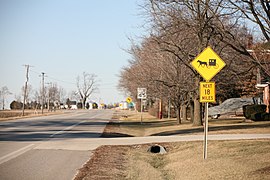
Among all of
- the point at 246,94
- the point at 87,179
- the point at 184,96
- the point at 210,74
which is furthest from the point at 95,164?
the point at 246,94

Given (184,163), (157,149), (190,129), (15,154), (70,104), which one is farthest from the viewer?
(70,104)

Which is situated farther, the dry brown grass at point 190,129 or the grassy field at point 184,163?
the dry brown grass at point 190,129

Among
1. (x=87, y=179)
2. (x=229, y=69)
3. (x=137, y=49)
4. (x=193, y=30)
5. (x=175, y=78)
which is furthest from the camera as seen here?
(x=137, y=49)

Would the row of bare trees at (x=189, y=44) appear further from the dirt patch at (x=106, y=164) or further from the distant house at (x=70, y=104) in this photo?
the distant house at (x=70, y=104)

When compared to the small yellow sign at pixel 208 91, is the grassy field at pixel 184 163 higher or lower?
lower

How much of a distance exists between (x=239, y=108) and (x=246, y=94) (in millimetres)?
6226

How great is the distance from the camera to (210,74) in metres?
12.1

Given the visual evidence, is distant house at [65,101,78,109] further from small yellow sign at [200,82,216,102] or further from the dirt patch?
small yellow sign at [200,82,216,102]

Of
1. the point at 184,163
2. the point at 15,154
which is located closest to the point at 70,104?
the point at 15,154

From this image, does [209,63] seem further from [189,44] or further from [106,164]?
[189,44]

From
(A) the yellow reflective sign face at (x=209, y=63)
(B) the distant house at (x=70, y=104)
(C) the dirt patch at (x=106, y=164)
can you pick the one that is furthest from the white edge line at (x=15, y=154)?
(B) the distant house at (x=70, y=104)

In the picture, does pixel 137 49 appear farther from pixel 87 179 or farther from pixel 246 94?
pixel 87 179

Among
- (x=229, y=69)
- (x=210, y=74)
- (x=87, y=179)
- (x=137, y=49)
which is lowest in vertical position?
(x=87, y=179)

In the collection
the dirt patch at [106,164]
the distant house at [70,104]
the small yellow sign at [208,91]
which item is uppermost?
the distant house at [70,104]
